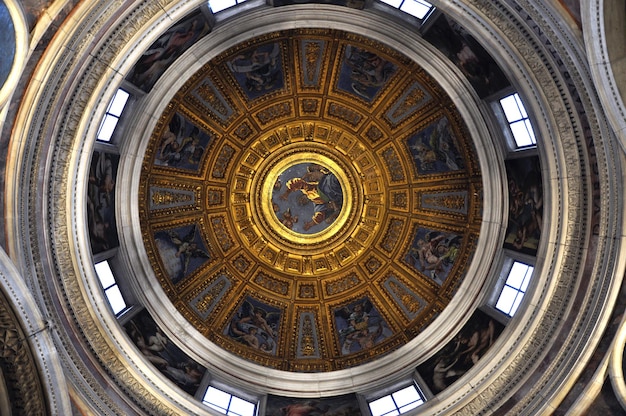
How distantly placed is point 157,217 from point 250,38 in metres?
5.80

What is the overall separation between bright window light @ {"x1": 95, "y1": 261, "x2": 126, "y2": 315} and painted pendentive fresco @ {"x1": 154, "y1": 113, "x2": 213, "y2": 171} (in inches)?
139

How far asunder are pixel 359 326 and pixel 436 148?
232 inches

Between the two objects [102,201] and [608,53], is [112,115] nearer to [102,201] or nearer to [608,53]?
[102,201]

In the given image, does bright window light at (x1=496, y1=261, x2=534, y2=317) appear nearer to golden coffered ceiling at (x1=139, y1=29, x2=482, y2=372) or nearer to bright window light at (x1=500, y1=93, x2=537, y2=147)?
golden coffered ceiling at (x1=139, y1=29, x2=482, y2=372)

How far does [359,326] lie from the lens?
1892 centimetres

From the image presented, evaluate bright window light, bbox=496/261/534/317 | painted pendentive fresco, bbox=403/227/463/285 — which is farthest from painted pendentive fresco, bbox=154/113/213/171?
bright window light, bbox=496/261/534/317

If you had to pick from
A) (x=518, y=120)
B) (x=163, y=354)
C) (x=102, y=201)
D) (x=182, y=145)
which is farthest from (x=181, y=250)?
(x=518, y=120)

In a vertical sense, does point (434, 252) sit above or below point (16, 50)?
below

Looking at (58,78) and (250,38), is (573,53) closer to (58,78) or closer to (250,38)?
(250,38)

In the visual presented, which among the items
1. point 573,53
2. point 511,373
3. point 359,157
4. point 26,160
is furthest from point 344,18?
point 511,373

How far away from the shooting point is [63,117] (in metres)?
12.0

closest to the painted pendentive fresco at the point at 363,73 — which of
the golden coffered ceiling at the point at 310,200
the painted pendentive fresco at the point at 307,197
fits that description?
the golden coffered ceiling at the point at 310,200

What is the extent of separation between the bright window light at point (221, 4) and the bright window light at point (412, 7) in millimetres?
3598

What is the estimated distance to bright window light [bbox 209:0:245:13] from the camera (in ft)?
47.4
